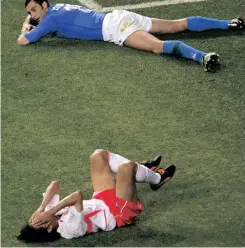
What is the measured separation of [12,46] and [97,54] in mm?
941

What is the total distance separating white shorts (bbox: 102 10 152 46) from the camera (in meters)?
11.2

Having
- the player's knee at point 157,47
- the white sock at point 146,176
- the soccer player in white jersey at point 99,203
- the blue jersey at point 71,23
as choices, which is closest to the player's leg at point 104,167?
the soccer player in white jersey at point 99,203

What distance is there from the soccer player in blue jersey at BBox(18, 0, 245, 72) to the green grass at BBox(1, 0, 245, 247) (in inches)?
3.6

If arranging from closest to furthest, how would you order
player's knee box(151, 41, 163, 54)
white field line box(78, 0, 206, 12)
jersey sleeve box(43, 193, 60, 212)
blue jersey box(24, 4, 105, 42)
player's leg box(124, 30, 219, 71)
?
jersey sleeve box(43, 193, 60, 212), player's leg box(124, 30, 219, 71), player's knee box(151, 41, 163, 54), blue jersey box(24, 4, 105, 42), white field line box(78, 0, 206, 12)

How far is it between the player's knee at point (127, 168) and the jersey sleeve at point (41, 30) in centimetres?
301

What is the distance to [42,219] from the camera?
27.5 ft

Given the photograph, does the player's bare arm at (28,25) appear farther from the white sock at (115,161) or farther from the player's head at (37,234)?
the player's head at (37,234)

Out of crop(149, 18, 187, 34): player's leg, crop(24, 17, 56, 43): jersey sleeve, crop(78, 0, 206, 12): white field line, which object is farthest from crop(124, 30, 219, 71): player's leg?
crop(78, 0, 206, 12): white field line

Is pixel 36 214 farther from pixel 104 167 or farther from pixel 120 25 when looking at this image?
pixel 120 25

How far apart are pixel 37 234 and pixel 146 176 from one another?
1078mm

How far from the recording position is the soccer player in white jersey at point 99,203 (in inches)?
328

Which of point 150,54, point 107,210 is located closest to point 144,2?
point 150,54

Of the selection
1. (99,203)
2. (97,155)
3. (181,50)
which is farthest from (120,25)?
(99,203)

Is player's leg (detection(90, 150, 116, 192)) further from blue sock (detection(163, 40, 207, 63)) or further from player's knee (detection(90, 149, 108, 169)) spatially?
blue sock (detection(163, 40, 207, 63))
